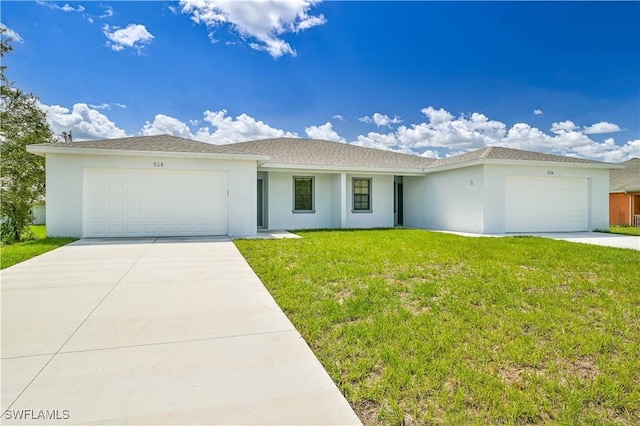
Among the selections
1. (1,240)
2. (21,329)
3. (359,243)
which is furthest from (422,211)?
(1,240)

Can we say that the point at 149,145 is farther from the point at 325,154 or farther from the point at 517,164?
the point at 517,164

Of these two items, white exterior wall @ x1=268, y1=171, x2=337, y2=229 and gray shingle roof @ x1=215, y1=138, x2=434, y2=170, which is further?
gray shingle roof @ x1=215, y1=138, x2=434, y2=170

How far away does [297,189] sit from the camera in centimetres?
1585

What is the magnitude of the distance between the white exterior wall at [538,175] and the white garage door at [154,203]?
9.98 m

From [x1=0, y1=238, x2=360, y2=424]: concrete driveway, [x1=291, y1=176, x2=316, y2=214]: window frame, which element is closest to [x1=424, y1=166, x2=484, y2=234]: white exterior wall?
A: [x1=291, y1=176, x2=316, y2=214]: window frame

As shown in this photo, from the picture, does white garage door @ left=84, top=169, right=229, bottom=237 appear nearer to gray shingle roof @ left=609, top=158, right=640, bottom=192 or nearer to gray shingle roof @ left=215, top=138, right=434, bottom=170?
gray shingle roof @ left=215, top=138, right=434, bottom=170

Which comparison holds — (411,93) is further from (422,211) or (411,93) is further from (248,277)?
(248,277)

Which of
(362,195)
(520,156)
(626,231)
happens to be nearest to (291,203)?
(362,195)

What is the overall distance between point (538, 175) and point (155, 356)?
1525 centimetres

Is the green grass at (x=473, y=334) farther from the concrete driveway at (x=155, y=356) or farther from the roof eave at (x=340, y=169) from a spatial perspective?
the roof eave at (x=340, y=169)

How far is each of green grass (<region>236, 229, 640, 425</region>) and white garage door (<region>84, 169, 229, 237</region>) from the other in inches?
222

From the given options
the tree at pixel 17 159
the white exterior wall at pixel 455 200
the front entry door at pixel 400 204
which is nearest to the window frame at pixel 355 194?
the front entry door at pixel 400 204

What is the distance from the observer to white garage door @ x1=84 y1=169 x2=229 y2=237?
11234 millimetres

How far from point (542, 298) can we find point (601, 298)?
82cm
